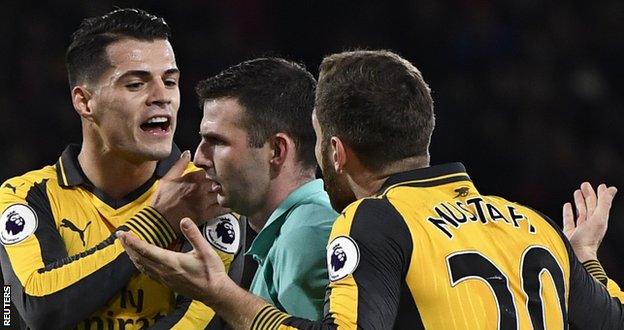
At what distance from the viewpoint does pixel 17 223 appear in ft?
11.4

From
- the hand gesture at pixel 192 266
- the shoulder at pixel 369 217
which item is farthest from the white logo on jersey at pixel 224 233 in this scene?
the shoulder at pixel 369 217

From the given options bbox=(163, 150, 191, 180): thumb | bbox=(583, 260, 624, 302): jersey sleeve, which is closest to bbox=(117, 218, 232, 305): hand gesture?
bbox=(163, 150, 191, 180): thumb

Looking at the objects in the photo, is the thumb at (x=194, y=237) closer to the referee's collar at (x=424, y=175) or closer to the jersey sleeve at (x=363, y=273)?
the jersey sleeve at (x=363, y=273)

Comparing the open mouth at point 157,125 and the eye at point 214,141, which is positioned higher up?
the open mouth at point 157,125

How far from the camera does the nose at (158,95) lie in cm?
359

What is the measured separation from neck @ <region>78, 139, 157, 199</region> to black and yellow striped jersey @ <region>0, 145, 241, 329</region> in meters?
0.03

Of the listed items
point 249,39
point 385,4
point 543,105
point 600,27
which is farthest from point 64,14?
point 600,27

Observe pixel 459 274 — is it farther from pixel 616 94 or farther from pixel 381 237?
pixel 616 94

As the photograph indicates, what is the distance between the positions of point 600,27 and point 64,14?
470 cm

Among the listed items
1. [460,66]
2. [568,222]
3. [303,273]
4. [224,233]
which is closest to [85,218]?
[224,233]

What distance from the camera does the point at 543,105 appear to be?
9016 mm

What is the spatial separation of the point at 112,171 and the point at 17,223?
38 cm

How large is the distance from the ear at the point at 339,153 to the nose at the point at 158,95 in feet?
2.75

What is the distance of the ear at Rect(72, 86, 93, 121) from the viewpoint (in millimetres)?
3734
